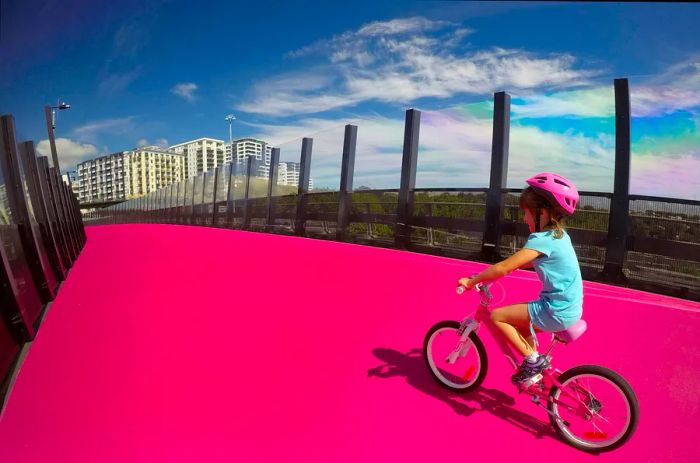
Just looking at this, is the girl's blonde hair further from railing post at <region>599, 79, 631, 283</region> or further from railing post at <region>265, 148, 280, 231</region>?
railing post at <region>265, 148, 280, 231</region>

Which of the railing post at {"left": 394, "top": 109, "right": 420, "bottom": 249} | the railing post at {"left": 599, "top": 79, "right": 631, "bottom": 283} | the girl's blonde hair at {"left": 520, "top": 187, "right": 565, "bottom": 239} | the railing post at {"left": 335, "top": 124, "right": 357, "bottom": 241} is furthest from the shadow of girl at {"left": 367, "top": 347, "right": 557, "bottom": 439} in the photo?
the railing post at {"left": 335, "top": 124, "right": 357, "bottom": 241}

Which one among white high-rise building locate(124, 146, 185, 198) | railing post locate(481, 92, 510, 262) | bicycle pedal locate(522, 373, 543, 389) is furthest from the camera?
white high-rise building locate(124, 146, 185, 198)

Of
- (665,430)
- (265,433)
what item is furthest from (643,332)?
(265,433)

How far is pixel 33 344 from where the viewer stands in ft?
13.4

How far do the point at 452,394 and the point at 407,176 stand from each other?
27.2ft

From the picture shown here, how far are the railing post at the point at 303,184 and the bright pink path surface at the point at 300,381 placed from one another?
30.3ft

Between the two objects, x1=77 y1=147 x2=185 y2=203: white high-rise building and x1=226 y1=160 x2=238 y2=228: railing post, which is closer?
x1=226 y1=160 x2=238 y2=228: railing post

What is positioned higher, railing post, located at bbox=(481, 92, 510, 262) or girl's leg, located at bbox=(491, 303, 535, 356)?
railing post, located at bbox=(481, 92, 510, 262)

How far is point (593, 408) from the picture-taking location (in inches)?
102

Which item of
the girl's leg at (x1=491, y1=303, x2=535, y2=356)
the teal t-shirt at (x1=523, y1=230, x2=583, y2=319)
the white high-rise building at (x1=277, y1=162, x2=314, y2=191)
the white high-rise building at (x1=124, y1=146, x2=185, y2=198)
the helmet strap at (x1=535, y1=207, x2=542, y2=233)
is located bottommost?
the girl's leg at (x1=491, y1=303, x2=535, y2=356)

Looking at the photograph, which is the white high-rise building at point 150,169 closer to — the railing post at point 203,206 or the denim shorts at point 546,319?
the railing post at point 203,206

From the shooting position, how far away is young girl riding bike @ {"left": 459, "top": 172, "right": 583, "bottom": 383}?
8.77 feet

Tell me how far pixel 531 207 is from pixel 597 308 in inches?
102

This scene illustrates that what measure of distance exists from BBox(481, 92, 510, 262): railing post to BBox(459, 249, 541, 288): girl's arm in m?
6.04
